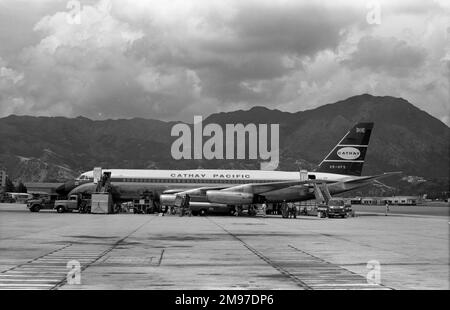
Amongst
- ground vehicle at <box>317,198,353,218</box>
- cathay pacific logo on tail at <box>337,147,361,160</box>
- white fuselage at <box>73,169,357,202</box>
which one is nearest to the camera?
ground vehicle at <box>317,198,353,218</box>

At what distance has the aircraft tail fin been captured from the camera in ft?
239

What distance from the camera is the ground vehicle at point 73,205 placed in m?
64.8

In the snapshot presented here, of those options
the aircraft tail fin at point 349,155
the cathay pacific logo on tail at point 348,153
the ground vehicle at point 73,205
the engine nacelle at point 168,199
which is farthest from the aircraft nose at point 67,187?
the cathay pacific logo on tail at point 348,153

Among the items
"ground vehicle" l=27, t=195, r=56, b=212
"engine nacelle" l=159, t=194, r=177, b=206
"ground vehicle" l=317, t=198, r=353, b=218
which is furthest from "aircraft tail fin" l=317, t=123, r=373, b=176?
"ground vehicle" l=27, t=195, r=56, b=212

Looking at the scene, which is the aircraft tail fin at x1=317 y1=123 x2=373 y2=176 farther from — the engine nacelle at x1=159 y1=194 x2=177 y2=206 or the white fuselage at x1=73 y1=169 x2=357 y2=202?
the engine nacelle at x1=159 y1=194 x2=177 y2=206

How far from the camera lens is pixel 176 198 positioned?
62.7 meters

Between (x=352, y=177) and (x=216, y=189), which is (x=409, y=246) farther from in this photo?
(x=352, y=177)

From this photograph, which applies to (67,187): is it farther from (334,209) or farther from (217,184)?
(334,209)

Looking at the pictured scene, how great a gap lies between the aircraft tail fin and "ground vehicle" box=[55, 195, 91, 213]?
92.9 ft

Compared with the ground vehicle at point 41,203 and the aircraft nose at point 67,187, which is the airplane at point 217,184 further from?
the ground vehicle at point 41,203

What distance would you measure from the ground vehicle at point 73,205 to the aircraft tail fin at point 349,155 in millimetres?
28309

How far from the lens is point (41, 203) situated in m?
69.6

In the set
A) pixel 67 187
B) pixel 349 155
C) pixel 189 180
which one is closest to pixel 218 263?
pixel 189 180

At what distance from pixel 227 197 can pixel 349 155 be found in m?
19.4
